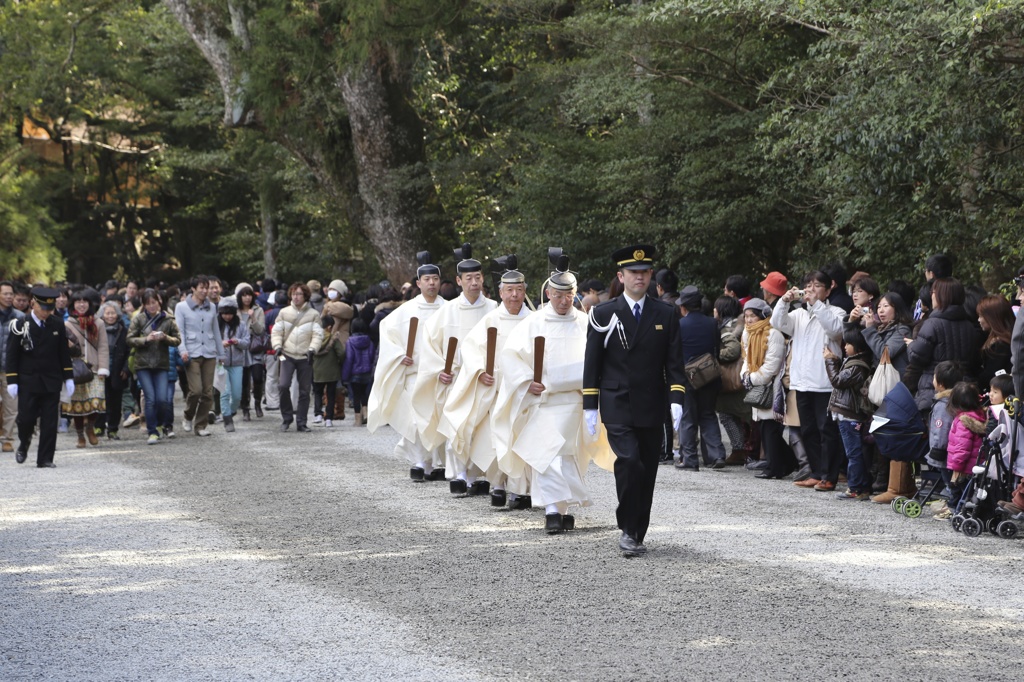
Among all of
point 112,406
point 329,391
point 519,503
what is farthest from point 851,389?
point 112,406

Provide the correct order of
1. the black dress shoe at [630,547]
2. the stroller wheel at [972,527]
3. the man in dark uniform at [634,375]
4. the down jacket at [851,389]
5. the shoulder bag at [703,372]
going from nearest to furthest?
the black dress shoe at [630,547] → the man in dark uniform at [634,375] → the stroller wheel at [972,527] → the down jacket at [851,389] → the shoulder bag at [703,372]

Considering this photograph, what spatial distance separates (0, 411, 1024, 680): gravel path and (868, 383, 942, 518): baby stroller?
18.0 inches

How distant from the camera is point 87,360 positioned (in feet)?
51.9

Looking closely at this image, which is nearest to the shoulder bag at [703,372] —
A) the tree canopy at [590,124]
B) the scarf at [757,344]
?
the scarf at [757,344]

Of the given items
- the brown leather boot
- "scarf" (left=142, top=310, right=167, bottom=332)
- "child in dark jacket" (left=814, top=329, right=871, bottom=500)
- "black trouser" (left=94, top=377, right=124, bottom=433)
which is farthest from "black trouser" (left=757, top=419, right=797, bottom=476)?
"black trouser" (left=94, top=377, right=124, bottom=433)

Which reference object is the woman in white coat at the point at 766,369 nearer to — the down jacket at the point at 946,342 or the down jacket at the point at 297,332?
the down jacket at the point at 946,342

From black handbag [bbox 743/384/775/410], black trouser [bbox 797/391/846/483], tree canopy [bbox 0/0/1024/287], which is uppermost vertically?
tree canopy [bbox 0/0/1024/287]

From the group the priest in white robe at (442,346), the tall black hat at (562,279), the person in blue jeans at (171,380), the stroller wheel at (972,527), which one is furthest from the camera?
the person in blue jeans at (171,380)

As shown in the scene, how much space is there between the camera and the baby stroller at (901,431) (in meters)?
10.1

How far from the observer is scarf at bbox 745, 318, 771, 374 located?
12.5 metres

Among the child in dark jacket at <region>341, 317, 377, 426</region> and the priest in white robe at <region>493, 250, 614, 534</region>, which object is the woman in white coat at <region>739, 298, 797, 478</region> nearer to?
the priest in white robe at <region>493, 250, 614, 534</region>

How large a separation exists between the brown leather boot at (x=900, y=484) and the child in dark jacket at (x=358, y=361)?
878 centimetres

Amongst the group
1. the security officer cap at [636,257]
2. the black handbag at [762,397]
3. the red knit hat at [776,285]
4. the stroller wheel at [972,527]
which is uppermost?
the red knit hat at [776,285]

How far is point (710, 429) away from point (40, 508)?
21.4 feet
